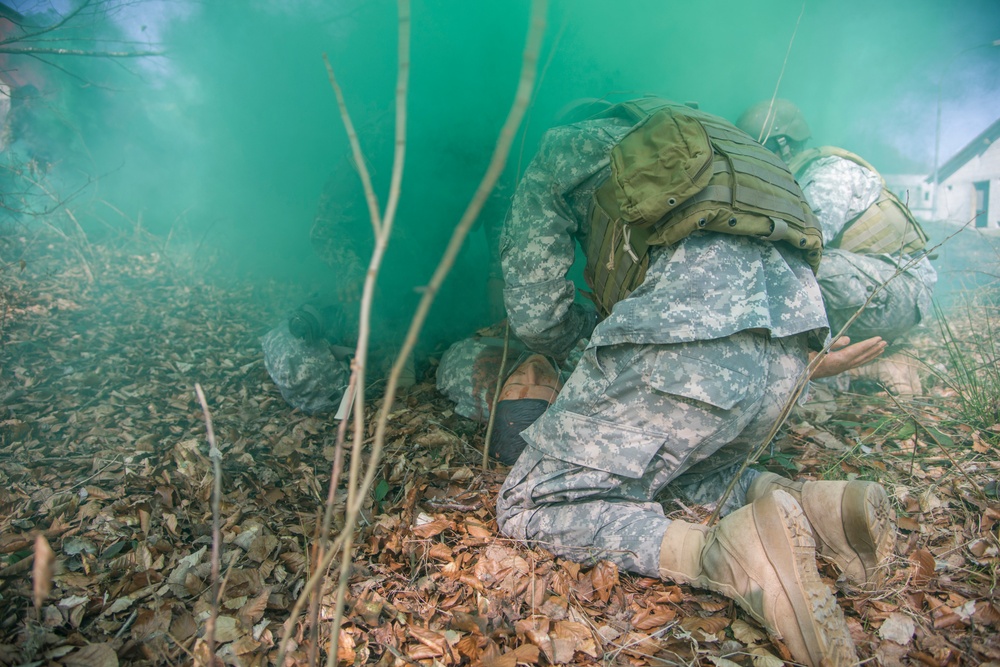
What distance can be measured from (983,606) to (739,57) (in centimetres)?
501

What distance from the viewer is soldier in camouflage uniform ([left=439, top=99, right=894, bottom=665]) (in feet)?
5.85

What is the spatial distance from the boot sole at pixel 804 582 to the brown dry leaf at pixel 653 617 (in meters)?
0.40

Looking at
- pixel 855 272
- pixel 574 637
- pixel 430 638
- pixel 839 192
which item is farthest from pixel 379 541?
pixel 839 192

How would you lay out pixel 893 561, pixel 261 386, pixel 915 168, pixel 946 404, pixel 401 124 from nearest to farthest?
1. pixel 401 124
2. pixel 893 561
3. pixel 946 404
4. pixel 261 386
5. pixel 915 168

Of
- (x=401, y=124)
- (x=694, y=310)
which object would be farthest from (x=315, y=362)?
(x=401, y=124)

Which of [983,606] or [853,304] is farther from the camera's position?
[853,304]

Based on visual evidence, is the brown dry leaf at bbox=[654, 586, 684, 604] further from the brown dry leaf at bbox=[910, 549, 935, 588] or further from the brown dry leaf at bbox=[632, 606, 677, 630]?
the brown dry leaf at bbox=[910, 549, 935, 588]

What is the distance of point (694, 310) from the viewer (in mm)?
2004

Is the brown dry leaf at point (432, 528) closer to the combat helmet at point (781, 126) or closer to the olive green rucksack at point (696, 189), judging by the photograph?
the olive green rucksack at point (696, 189)

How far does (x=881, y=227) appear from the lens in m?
3.96

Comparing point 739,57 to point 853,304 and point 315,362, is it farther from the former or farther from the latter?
point 315,362

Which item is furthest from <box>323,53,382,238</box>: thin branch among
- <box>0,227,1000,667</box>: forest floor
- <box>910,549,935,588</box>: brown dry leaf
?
<box>910,549,935,588</box>: brown dry leaf

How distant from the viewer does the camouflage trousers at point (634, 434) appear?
6.58 feet

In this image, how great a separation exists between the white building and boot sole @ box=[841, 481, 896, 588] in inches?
256
